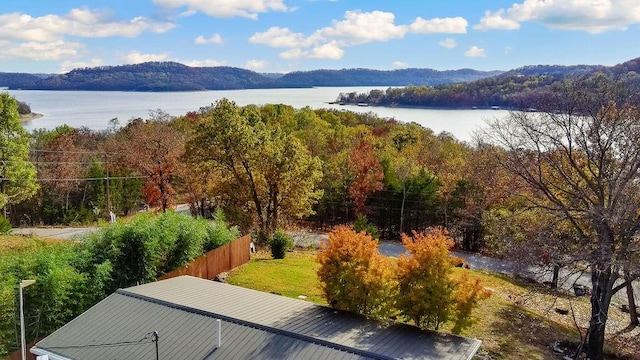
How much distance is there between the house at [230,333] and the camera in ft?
38.2

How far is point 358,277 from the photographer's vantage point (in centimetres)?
1454

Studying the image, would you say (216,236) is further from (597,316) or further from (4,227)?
(597,316)

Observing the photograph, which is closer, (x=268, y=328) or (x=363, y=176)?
(x=268, y=328)

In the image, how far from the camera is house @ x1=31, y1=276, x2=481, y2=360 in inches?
458

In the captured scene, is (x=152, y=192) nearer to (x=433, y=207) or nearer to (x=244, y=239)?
(x=244, y=239)

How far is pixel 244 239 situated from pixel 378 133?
40.3 m

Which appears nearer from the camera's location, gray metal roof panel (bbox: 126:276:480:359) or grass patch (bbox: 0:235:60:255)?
gray metal roof panel (bbox: 126:276:480:359)

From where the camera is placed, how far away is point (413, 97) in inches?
4151

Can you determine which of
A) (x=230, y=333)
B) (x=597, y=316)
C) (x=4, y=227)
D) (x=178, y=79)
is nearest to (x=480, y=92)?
(x=597, y=316)

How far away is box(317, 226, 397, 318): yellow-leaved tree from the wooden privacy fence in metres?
7.32

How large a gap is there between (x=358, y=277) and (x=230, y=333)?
4.01 meters

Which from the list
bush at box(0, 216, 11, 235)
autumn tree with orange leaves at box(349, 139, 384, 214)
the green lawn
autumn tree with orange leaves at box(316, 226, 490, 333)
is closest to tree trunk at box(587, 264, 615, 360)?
the green lawn

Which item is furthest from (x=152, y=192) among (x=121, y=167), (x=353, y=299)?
(x=353, y=299)

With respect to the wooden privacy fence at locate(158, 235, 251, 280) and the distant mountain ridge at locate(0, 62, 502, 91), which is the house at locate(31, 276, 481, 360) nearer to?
the wooden privacy fence at locate(158, 235, 251, 280)
